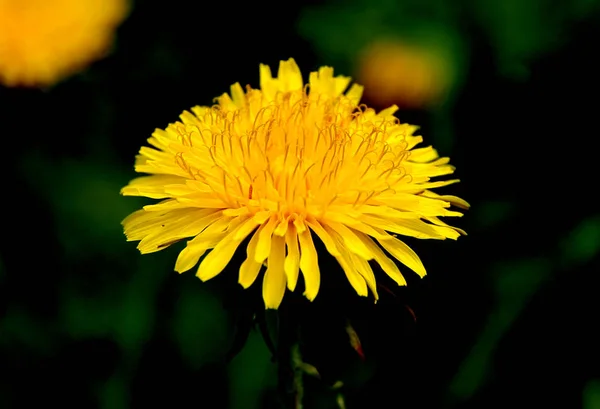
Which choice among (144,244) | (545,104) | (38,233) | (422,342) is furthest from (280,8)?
(144,244)

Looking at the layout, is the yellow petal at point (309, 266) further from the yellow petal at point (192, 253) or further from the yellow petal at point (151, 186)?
the yellow petal at point (151, 186)

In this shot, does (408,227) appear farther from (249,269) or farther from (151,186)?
(151,186)

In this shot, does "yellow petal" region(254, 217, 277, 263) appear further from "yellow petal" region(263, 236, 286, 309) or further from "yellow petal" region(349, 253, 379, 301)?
"yellow petal" region(349, 253, 379, 301)

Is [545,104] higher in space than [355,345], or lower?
higher

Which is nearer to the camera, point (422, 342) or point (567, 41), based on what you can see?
point (422, 342)

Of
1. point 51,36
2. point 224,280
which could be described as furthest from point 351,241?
point 51,36

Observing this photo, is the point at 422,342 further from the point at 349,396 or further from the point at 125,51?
the point at 125,51
